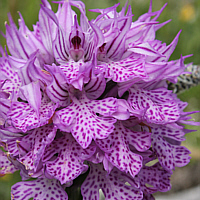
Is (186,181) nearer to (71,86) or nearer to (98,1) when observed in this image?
(98,1)

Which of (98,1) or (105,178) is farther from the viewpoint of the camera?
(98,1)

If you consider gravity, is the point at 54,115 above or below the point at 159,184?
above

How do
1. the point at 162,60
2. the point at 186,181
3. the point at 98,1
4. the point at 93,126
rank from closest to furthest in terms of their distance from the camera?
the point at 93,126
the point at 162,60
the point at 98,1
the point at 186,181

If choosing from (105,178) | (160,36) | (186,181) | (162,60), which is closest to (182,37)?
(160,36)

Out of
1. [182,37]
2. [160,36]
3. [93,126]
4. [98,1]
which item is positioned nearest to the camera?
[93,126]

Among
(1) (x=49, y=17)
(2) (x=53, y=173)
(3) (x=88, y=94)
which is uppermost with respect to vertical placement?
(1) (x=49, y=17)

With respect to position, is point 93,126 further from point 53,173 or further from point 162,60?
point 162,60

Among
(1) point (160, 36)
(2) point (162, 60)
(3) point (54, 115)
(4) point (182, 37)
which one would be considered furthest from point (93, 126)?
(4) point (182, 37)
